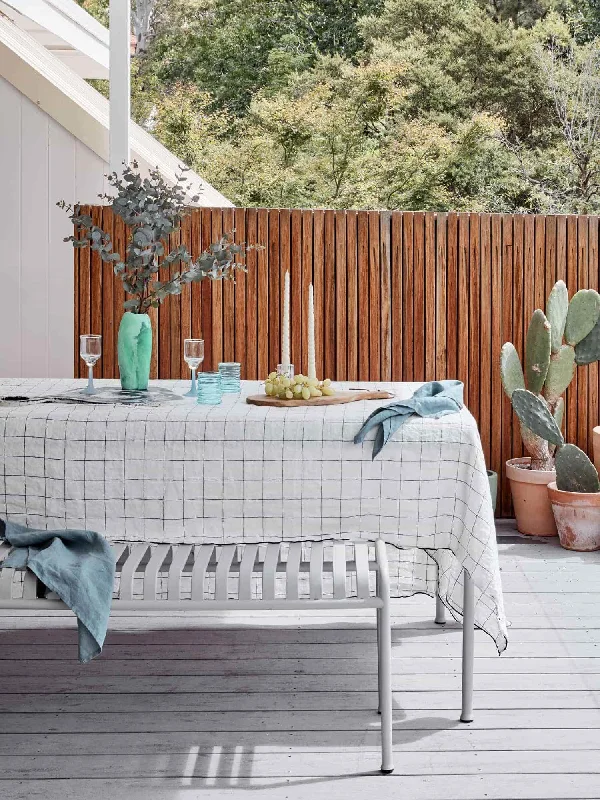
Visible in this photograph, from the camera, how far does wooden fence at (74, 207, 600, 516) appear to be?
5.29 m

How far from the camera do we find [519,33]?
1520cm

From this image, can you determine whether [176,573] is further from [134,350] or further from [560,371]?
[560,371]

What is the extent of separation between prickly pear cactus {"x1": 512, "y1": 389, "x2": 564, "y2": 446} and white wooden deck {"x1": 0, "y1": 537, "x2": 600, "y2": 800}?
3.44 ft

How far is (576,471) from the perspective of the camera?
4707 millimetres

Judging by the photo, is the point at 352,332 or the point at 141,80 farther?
the point at 141,80

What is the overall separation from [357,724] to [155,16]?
49.6ft

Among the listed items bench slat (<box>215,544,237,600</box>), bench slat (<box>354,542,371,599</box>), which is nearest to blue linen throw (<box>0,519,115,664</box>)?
bench slat (<box>215,544,237,600</box>)

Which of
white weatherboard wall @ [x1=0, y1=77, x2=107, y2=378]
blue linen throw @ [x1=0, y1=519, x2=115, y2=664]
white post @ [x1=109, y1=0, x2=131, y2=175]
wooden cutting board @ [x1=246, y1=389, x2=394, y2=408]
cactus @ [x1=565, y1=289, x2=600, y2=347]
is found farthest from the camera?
white weatherboard wall @ [x1=0, y1=77, x2=107, y2=378]

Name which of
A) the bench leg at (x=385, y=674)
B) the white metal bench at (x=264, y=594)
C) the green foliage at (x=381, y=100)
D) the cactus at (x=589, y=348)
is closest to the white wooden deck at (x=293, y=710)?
the bench leg at (x=385, y=674)

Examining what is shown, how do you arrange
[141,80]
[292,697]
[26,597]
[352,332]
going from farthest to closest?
[141,80], [352,332], [292,697], [26,597]

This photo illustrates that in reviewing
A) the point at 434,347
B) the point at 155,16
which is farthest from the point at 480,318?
the point at 155,16

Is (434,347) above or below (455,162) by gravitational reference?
below

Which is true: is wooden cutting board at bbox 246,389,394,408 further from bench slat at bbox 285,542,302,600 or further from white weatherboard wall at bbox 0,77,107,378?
white weatherboard wall at bbox 0,77,107,378

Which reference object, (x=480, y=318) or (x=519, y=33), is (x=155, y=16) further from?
(x=480, y=318)
